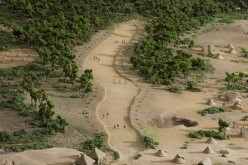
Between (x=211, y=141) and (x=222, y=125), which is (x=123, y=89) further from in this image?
(x=211, y=141)

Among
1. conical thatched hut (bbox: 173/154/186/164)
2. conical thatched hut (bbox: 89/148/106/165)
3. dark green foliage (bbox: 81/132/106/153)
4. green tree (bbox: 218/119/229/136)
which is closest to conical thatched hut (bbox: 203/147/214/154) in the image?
conical thatched hut (bbox: 173/154/186/164)

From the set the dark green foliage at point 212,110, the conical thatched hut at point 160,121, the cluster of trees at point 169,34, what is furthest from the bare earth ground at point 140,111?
the cluster of trees at point 169,34

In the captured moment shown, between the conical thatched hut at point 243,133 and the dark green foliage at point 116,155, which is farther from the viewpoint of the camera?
the conical thatched hut at point 243,133

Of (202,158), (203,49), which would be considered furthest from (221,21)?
(202,158)

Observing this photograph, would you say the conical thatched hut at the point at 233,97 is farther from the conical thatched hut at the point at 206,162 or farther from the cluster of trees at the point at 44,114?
the cluster of trees at the point at 44,114

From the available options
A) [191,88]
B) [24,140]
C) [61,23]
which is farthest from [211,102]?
[61,23]

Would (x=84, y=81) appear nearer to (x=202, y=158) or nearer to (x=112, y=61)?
(x=112, y=61)
